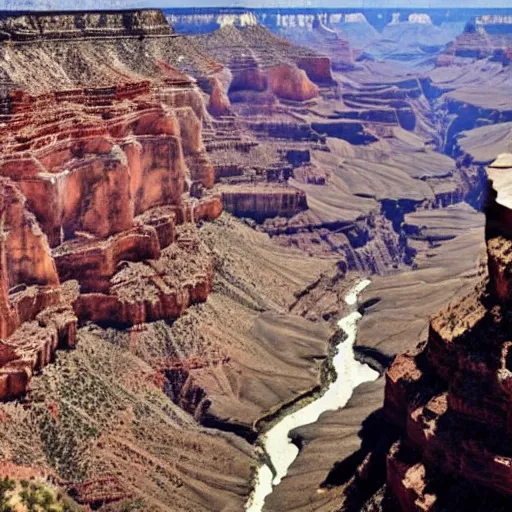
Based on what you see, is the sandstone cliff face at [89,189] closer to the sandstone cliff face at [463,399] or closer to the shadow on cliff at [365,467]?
the shadow on cliff at [365,467]

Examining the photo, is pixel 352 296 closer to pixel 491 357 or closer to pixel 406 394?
pixel 406 394

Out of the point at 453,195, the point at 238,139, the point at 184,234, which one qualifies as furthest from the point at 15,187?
the point at 453,195

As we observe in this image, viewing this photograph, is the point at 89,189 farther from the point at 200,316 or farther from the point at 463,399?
the point at 463,399

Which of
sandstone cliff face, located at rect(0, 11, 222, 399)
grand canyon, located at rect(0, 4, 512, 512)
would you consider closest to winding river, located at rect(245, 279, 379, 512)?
grand canyon, located at rect(0, 4, 512, 512)

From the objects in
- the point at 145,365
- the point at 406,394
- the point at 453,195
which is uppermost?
the point at 406,394

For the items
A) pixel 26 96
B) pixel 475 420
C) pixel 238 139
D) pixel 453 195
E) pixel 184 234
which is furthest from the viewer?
pixel 453 195

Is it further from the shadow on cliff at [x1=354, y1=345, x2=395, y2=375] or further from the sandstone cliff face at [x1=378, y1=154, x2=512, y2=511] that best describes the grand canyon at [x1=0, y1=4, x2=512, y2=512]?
the shadow on cliff at [x1=354, y1=345, x2=395, y2=375]

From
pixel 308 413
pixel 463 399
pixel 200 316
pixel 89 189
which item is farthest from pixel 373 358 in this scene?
pixel 463 399
